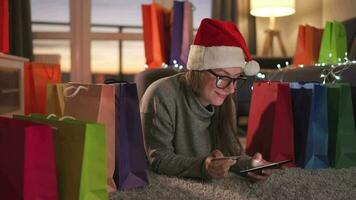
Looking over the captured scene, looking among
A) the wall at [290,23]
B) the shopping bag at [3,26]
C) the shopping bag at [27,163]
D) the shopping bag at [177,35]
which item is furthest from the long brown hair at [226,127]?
the wall at [290,23]

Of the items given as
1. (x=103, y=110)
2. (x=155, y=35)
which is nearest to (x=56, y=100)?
(x=103, y=110)

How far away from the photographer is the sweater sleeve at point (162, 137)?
1.20 m

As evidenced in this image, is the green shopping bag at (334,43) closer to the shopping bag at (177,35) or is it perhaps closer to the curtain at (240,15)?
the shopping bag at (177,35)

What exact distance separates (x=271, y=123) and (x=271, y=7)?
2.00m

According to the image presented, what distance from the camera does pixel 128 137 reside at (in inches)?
42.9

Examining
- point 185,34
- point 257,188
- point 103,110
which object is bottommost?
point 257,188

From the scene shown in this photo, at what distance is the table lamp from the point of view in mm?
3215

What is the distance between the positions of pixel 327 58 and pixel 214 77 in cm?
137

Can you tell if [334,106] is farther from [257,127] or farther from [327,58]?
[327,58]

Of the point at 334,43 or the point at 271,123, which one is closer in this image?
the point at 271,123

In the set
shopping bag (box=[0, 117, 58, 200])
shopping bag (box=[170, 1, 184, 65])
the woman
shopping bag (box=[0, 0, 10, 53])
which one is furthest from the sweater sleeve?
shopping bag (box=[170, 1, 184, 65])

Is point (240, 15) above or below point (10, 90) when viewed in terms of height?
above

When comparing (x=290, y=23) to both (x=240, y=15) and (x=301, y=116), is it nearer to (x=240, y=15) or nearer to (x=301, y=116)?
(x=240, y=15)

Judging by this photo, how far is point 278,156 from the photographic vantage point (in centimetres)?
138
